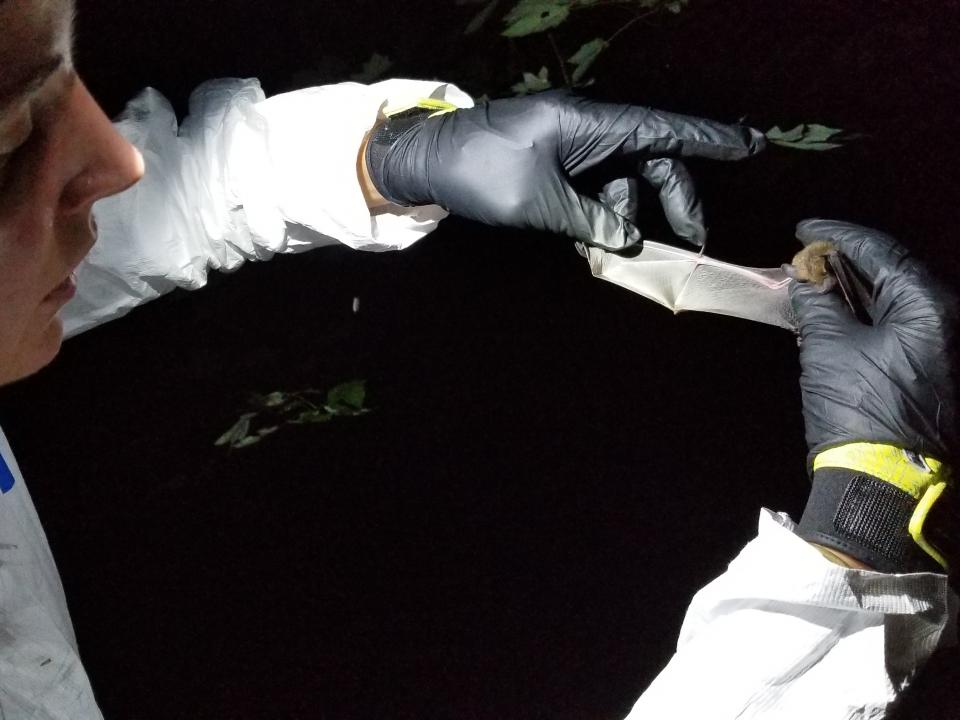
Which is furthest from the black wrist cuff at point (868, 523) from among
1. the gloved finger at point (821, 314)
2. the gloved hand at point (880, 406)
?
the gloved finger at point (821, 314)

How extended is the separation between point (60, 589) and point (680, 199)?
2.80 feet

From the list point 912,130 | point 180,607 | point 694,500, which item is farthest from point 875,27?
point 180,607

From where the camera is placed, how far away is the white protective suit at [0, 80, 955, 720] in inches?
29.3

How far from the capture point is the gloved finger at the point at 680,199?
83 cm

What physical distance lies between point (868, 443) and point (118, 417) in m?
0.96

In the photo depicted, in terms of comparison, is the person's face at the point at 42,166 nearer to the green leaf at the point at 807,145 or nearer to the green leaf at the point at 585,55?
the green leaf at the point at 585,55

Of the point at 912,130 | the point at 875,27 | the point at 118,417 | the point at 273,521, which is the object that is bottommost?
the point at 273,521

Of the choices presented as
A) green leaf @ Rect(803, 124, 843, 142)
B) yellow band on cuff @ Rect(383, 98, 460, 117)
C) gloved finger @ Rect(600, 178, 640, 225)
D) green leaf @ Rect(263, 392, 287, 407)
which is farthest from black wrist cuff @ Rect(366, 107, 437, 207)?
green leaf @ Rect(803, 124, 843, 142)

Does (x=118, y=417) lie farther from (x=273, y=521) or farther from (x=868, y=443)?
(x=868, y=443)

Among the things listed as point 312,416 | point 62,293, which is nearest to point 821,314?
point 312,416

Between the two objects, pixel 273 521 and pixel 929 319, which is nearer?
pixel 929 319

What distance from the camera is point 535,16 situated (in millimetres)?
792

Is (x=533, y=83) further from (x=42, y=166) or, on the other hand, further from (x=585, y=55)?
(x=42, y=166)

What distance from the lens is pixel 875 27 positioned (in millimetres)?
922
